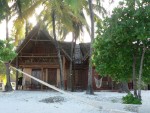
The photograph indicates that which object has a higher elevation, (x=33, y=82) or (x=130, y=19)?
(x=130, y=19)

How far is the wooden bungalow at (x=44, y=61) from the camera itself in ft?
78.3

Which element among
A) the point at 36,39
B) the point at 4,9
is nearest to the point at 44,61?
the point at 36,39

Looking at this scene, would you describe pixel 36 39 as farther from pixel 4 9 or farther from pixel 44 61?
pixel 4 9

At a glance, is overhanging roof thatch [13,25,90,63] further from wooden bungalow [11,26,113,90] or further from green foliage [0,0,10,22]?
green foliage [0,0,10,22]

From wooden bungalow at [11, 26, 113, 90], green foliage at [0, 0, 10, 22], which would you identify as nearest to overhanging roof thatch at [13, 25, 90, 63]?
wooden bungalow at [11, 26, 113, 90]

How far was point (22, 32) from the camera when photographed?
22500 millimetres

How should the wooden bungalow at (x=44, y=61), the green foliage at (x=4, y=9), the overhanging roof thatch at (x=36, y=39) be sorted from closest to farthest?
the green foliage at (x=4, y=9), the overhanging roof thatch at (x=36, y=39), the wooden bungalow at (x=44, y=61)

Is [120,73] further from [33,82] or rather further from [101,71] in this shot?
[33,82]

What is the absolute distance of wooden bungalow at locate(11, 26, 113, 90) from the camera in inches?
940

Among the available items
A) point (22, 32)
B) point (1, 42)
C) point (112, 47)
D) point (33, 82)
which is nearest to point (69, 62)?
point (33, 82)

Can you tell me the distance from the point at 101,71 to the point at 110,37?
5.16 feet

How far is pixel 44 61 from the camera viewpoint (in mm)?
24062

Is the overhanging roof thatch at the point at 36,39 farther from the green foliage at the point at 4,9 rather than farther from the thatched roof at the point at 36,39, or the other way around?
the green foliage at the point at 4,9

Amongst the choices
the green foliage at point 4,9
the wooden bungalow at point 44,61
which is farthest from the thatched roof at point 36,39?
the green foliage at point 4,9
